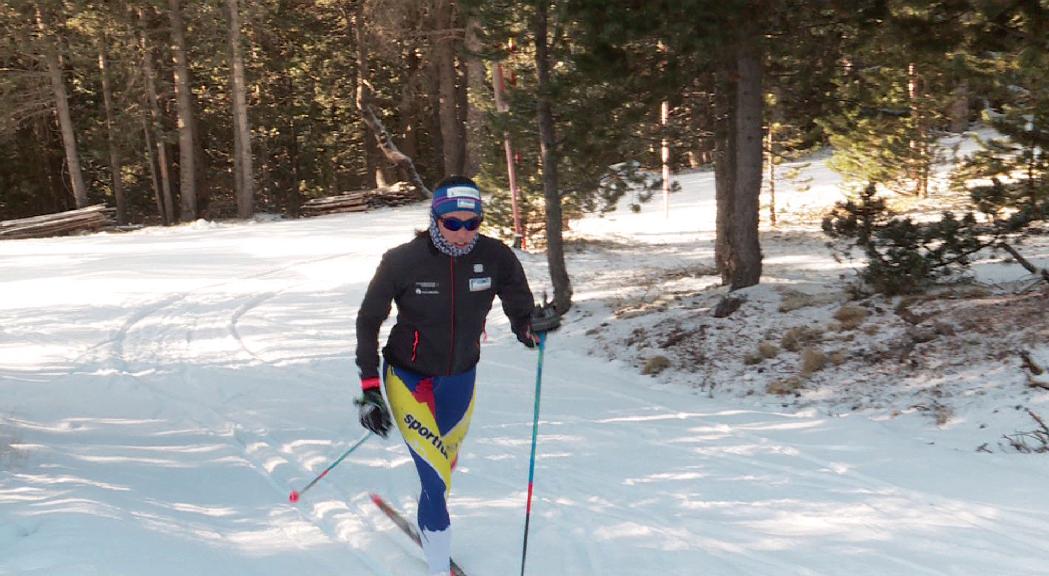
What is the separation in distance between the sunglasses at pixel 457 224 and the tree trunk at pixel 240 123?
2471 cm

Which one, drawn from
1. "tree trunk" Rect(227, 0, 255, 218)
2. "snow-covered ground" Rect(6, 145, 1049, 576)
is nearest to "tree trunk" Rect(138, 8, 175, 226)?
"tree trunk" Rect(227, 0, 255, 218)

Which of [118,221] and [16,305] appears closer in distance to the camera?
[16,305]

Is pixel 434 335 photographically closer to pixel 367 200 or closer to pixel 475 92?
pixel 475 92

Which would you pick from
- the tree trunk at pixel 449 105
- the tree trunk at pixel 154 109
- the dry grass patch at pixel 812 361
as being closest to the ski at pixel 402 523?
the dry grass patch at pixel 812 361

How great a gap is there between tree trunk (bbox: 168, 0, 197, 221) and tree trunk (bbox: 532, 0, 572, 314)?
20375 millimetres

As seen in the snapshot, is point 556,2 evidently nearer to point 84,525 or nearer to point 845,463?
point 845,463

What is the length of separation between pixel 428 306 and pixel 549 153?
7.32 m

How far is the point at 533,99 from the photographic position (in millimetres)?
11375

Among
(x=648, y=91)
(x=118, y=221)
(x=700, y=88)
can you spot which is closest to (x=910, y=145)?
(x=700, y=88)

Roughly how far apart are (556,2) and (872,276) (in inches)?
191

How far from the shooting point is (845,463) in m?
6.43

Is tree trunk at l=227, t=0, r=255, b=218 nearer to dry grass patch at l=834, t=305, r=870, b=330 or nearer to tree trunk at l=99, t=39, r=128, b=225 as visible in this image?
tree trunk at l=99, t=39, r=128, b=225

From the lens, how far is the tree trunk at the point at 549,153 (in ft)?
36.6

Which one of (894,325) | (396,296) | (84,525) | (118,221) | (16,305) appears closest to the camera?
(396,296)
